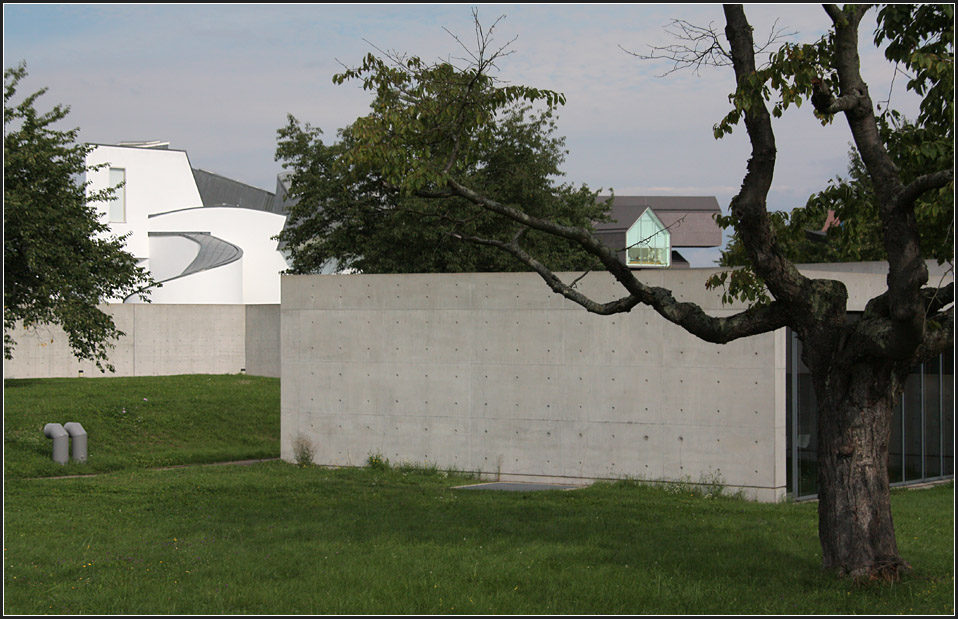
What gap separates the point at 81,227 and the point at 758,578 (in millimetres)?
15179

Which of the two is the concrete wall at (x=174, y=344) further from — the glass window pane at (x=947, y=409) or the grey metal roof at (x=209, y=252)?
the glass window pane at (x=947, y=409)

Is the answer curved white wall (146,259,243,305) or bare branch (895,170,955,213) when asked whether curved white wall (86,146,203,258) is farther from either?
bare branch (895,170,955,213)

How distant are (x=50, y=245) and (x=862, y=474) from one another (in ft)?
49.8

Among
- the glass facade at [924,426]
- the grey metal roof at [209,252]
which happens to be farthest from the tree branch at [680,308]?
the grey metal roof at [209,252]

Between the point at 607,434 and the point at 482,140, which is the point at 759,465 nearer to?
the point at 607,434

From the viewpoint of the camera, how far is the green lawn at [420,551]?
747 centimetres

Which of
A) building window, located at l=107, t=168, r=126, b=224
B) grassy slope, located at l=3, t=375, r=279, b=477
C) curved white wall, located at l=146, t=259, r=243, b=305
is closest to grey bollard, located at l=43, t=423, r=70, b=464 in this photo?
grassy slope, located at l=3, t=375, r=279, b=477

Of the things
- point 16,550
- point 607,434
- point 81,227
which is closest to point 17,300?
point 81,227

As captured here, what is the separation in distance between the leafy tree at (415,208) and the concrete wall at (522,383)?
11582 millimetres

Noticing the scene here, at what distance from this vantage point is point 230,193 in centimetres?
6806

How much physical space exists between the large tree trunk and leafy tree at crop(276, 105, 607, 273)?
68.0 feet

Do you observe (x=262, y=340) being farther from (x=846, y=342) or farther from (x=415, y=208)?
(x=846, y=342)

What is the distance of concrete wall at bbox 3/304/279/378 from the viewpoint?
3186 centimetres

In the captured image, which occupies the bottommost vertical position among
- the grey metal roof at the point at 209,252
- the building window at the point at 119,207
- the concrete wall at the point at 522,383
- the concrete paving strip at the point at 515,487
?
the concrete paving strip at the point at 515,487
